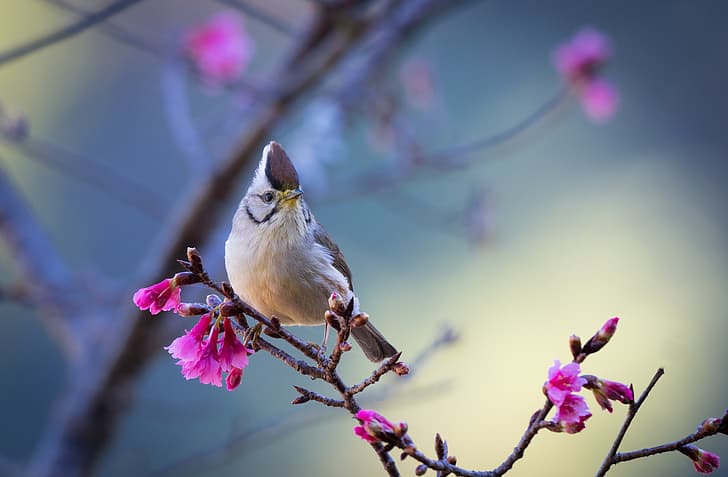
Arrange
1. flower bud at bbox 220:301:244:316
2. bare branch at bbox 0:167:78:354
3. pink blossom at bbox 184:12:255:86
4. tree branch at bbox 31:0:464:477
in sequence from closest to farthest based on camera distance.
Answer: flower bud at bbox 220:301:244:316, tree branch at bbox 31:0:464:477, bare branch at bbox 0:167:78:354, pink blossom at bbox 184:12:255:86

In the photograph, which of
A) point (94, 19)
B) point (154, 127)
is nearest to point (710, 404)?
point (94, 19)

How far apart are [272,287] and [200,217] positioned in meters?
1.64

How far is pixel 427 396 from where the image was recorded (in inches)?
115

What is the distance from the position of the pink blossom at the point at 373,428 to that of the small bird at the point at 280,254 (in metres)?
0.61

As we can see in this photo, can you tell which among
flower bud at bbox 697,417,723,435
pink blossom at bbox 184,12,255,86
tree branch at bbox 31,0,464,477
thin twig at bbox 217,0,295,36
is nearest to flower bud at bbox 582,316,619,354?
flower bud at bbox 697,417,723,435

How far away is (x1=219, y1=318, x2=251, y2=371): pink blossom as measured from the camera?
135cm

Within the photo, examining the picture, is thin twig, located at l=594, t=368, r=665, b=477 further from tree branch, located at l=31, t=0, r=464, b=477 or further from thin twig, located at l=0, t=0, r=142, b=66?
tree branch, located at l=31, t=0, r=464, b=477

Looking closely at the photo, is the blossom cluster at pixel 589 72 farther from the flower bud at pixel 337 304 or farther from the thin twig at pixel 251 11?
the flower bud at pixel 337 304

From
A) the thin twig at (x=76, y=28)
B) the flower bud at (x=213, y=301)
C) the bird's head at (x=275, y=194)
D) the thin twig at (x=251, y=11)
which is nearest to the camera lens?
the flower bud at (x=213, y=301)

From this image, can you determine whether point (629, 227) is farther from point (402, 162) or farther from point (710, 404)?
point (402, 162)

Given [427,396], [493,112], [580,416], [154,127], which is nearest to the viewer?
[580,416]

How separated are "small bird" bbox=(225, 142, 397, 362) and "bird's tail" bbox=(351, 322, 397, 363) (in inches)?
2.0

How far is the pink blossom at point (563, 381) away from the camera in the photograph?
1199 millimetres

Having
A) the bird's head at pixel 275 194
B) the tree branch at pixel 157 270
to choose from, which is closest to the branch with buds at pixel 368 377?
the bird's head at pixel 275 194
